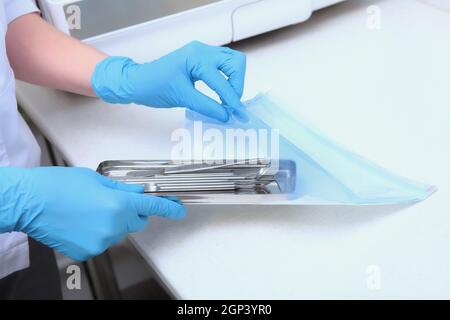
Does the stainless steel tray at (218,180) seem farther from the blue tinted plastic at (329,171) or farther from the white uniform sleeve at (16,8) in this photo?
the white uniform sleeve at (16,8)

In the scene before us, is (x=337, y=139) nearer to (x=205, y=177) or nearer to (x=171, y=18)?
(x=205, y=177)

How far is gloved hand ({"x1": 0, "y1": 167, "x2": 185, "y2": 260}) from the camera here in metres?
0.63

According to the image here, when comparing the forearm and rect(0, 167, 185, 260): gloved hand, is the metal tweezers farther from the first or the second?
the forearm

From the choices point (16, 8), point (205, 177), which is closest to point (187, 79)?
point (205, 177)

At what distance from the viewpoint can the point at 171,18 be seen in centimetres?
89

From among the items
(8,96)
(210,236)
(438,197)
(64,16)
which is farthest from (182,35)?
(438,197)

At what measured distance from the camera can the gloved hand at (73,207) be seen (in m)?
0.63

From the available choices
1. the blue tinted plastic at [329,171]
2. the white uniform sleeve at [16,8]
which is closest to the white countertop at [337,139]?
the blue tinted plastic at [329,171]

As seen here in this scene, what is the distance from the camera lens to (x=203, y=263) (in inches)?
24.4

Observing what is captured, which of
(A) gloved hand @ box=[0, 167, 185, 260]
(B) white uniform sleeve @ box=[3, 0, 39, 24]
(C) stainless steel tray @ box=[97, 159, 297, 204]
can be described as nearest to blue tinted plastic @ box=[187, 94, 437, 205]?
(C) stainless steel tray @ box=[97, 159, 297, 204]

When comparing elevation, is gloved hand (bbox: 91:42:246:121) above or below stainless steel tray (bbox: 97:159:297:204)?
above

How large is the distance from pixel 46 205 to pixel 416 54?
734mm

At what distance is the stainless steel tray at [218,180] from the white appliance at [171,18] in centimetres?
30

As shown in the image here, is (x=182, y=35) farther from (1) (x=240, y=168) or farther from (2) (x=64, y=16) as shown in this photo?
(1) (x=240, y=168)
